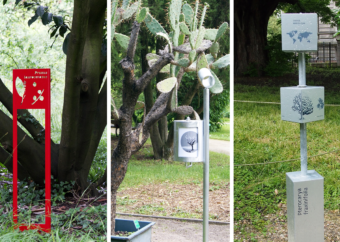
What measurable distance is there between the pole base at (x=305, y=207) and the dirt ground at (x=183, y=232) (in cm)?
84

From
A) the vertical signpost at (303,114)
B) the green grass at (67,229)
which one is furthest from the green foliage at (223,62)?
the green grass at (67,229)

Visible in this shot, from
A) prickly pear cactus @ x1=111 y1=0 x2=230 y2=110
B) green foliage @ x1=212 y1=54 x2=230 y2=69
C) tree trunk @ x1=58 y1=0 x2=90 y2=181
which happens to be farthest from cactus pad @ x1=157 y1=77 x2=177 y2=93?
tree trunk @ x1=58 y1=0 x2=90 y2=181

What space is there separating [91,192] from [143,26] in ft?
4.63

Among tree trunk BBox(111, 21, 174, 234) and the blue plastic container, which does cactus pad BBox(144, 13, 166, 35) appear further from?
the blue plastic container

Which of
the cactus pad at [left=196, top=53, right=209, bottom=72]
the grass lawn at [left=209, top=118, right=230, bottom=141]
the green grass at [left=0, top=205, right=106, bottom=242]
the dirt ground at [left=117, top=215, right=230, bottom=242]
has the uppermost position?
the cactus pad at [left=196, top=53, right=209, bottom=72]

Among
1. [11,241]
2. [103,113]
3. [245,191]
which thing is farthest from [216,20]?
[11,241]

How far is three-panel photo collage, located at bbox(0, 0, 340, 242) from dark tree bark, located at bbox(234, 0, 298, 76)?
54cm

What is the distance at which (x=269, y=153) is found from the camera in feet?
9.65

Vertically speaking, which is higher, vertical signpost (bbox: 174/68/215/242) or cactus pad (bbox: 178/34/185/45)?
cactus pad (bbox: 178/34/185/45)

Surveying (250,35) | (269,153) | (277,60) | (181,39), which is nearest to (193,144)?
(181,39)

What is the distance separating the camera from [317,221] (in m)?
1.65

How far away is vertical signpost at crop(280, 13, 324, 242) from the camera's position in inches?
60.6

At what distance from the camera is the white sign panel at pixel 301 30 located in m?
1.53

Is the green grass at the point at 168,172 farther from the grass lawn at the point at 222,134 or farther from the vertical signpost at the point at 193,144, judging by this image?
the vertical signpost at the point at 193,144
